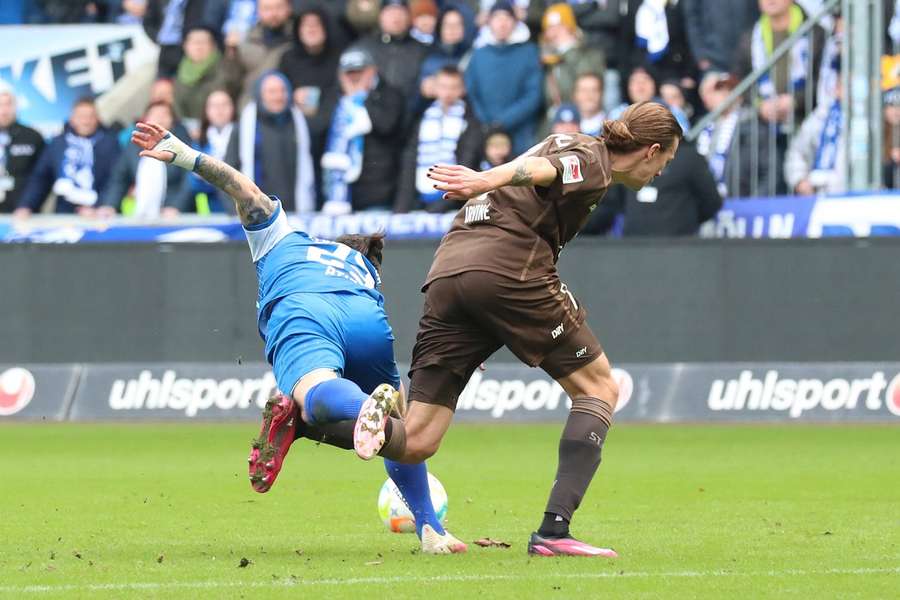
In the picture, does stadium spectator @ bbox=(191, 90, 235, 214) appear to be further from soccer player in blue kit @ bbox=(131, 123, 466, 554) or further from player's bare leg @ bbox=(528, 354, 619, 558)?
player's bare leg @ bbox=(528, 354, 619, 558)

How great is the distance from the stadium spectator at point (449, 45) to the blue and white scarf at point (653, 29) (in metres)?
1.96

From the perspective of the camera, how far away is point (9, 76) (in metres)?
21.6

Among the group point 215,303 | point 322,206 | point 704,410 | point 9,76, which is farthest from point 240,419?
point 9,76

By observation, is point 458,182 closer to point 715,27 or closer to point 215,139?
point 215,139

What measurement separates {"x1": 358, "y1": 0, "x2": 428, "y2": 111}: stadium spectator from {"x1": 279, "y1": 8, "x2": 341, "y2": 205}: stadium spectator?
43 cm

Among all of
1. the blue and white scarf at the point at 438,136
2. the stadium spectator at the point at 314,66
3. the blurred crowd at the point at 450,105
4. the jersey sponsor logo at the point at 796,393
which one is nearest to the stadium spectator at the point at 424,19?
the blurred crowd at the point at 450,105

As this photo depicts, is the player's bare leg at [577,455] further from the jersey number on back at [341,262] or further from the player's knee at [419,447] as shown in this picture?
the jersey number on back at [341,262]

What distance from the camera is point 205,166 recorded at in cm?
799

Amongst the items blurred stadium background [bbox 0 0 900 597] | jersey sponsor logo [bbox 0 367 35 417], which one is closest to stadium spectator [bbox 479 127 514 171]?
blurred stadium background [bbox 0 0 900 597]

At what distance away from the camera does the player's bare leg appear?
25.0ft

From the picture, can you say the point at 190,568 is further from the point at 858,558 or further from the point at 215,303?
the point at 215,303

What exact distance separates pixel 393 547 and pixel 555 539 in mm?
957

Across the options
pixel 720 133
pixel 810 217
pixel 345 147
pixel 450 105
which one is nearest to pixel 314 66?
pixel 345 147

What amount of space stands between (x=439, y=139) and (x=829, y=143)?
408cm
